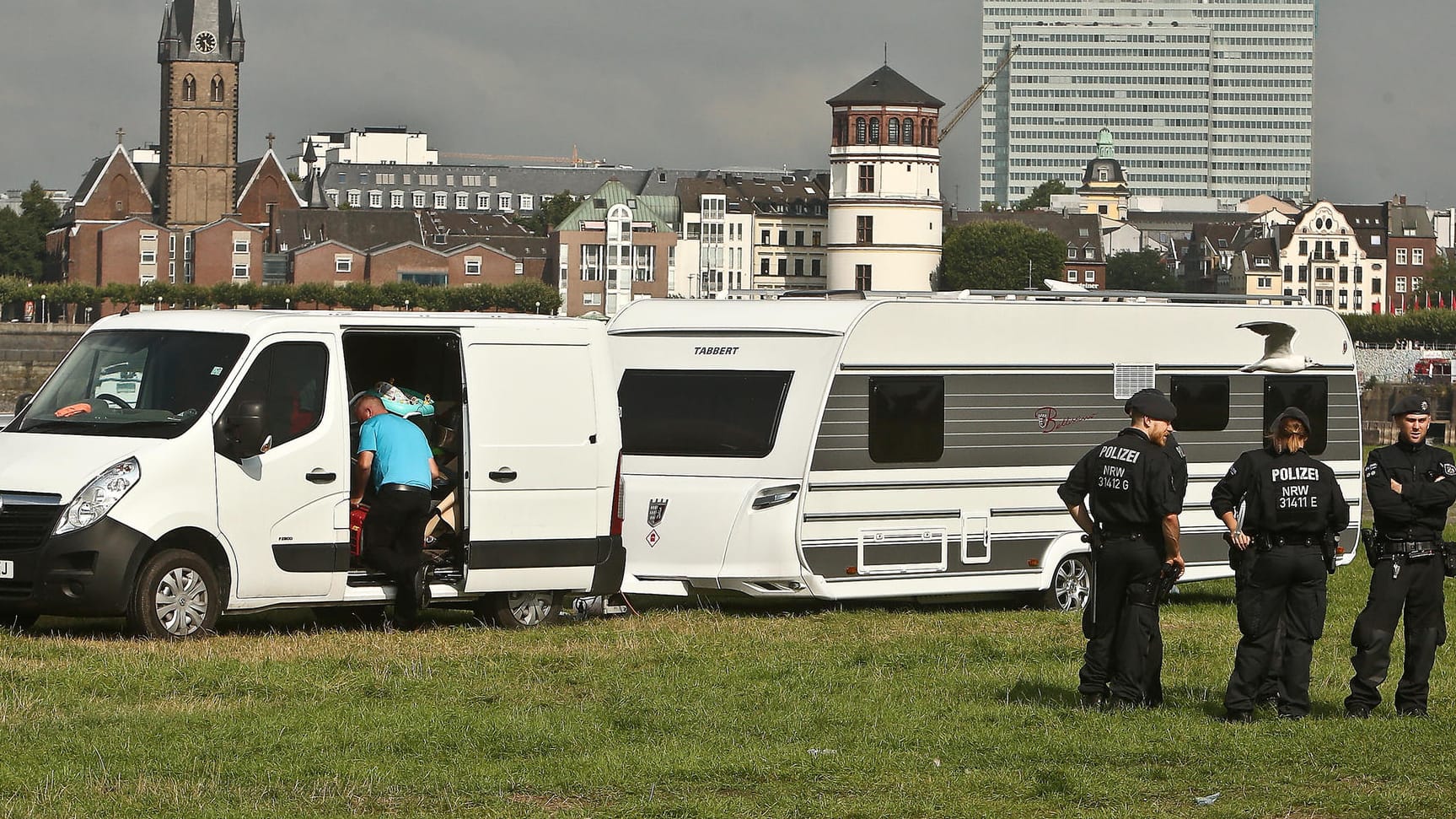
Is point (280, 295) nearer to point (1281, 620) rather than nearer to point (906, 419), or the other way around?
point (906, 419)

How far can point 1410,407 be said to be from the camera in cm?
1041

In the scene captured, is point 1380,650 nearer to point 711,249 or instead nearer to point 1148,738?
point 1148,738

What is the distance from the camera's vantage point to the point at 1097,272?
176500mm

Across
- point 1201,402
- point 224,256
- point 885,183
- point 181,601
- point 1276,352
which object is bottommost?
point 181,601

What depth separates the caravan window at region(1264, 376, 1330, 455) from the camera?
1833 cm

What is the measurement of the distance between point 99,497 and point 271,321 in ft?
5.43

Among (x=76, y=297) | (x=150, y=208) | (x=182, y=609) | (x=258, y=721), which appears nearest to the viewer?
(x=258, y=721)

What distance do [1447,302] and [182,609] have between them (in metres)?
167

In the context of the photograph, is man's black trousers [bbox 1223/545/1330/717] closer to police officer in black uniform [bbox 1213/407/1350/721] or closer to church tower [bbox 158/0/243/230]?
police officer in black uniform [bbox 1213/407/1350/721]

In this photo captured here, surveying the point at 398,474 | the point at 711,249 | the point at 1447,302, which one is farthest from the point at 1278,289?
the point at 398,474

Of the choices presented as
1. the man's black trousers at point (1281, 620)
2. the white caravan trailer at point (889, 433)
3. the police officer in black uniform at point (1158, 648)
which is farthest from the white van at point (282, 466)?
the man's black trousers at point (1281, 620)

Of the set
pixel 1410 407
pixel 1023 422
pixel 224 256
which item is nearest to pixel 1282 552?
pixel 1410 407

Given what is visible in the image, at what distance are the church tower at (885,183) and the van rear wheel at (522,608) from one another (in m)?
127

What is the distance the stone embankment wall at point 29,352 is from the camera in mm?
119562
